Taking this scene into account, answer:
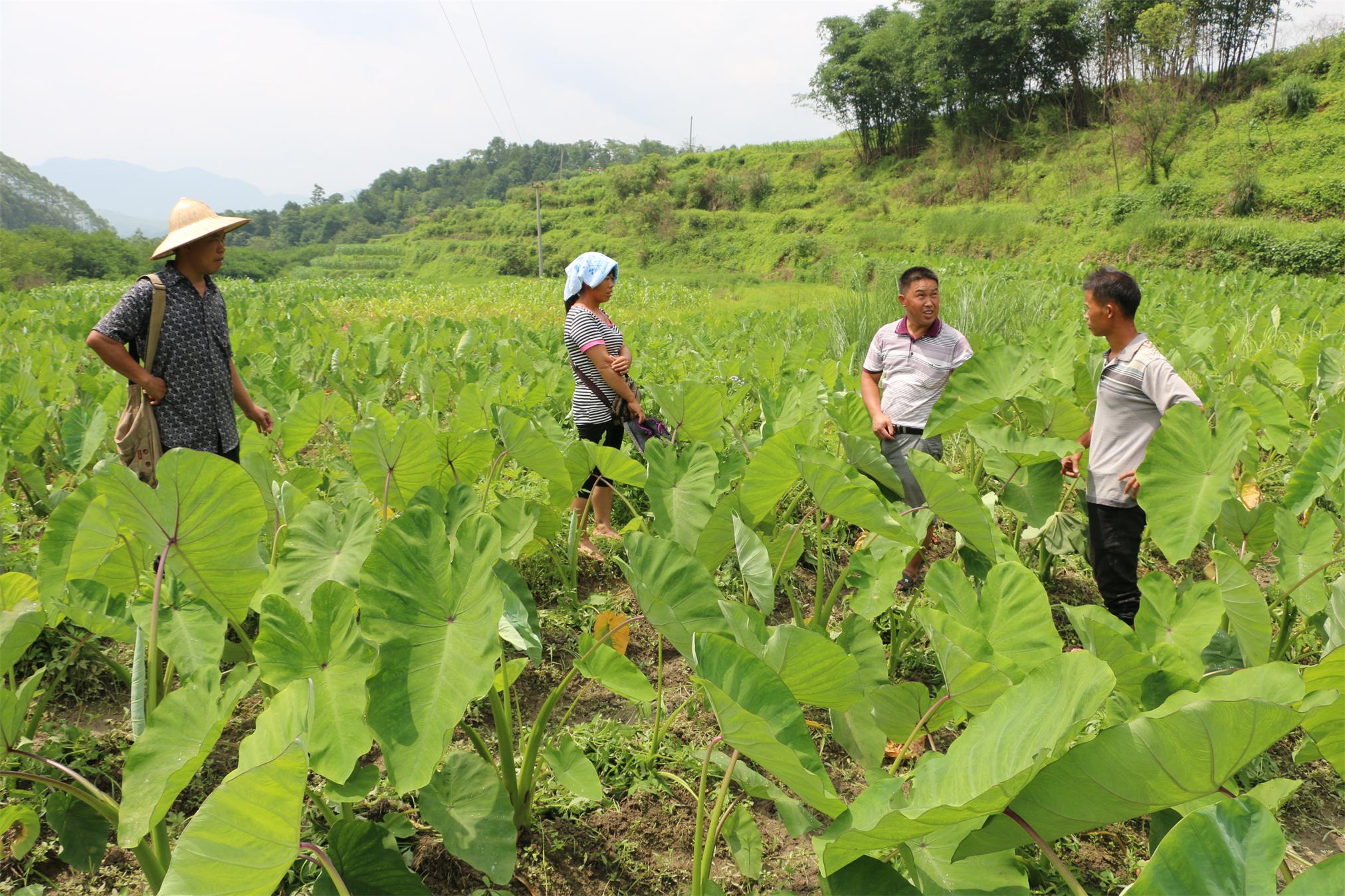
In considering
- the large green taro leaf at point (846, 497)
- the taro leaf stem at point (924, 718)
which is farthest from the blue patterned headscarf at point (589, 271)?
the taro leaf stem at point (924, 718)

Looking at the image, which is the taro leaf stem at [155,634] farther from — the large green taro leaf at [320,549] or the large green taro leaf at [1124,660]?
the large green taro leaf at [1124,660]

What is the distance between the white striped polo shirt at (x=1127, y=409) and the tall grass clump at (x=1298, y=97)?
82.9 feet

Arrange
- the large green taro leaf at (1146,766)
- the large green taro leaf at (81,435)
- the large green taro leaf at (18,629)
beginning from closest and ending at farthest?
the large green taro leaf at (1146,766) < the large green taro leaf at (18,629) < the large green taro leaf at (81,435)

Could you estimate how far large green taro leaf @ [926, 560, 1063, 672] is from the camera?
4.57 ft

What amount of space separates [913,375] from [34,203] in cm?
9642

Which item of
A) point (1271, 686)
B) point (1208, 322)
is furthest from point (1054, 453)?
point (1208, 322)

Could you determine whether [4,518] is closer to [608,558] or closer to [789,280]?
[608,558]

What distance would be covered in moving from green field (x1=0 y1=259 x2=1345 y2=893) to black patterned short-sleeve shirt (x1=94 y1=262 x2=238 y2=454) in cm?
23

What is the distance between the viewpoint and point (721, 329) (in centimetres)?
838

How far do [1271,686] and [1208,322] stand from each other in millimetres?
5964

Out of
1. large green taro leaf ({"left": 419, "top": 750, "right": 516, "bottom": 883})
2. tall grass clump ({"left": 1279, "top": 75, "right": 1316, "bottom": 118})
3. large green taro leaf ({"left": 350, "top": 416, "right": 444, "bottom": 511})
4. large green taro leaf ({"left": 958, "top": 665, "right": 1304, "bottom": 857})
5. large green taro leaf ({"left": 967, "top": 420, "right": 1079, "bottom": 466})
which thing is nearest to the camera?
large green taro leaf ({"left": 958, "top": 665, "right": 1304, "bottom": 857})

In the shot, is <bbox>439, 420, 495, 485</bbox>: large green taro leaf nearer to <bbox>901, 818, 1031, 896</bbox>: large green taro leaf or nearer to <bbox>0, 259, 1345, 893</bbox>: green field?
<bbox>0, 259, 1345, 893</bbox>: green field

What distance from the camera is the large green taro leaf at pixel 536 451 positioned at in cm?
202

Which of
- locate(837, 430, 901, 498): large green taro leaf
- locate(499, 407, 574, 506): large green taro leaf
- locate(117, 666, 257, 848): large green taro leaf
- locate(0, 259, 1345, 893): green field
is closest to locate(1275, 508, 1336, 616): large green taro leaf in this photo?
locate(0, 259, 1345, 893): green field
